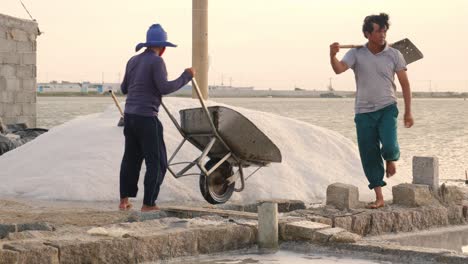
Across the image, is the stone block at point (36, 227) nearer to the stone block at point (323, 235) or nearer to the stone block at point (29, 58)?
the stone block at point (323, 235)

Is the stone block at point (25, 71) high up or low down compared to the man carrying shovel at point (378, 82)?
up

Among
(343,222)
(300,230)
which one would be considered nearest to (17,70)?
(343,222)

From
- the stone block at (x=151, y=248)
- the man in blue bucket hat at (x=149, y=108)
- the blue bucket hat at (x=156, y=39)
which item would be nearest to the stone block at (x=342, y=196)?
the man in blue bucket hat at (x=149, y=108)

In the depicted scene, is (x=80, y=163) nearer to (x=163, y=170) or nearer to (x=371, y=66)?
(x=163, y=170)

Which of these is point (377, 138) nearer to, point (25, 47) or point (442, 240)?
point (442, 240)

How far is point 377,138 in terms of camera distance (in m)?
9.22

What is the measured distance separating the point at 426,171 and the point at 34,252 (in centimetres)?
523

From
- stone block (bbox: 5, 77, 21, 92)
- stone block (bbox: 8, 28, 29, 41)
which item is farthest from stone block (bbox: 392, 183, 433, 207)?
stone block (bbox: 8, 28, 29, 41)

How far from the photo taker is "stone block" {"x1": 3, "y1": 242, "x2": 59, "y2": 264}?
6.34m

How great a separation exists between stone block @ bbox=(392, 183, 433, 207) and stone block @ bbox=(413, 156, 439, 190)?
28 cm

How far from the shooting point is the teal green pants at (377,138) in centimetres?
903

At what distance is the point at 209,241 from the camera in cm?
744

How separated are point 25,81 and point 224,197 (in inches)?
573

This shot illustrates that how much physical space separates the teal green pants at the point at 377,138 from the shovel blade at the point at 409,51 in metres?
1.09
